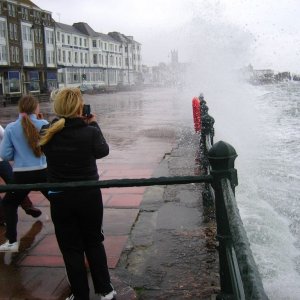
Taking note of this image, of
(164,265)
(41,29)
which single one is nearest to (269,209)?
(164,265)

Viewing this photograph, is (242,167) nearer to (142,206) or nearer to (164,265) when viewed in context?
(142,206)

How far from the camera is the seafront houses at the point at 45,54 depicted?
5334 centimetres

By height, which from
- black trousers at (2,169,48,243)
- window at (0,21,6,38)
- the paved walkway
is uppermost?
window at (0,21,6,38)

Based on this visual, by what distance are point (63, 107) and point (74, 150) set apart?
0.96 ft

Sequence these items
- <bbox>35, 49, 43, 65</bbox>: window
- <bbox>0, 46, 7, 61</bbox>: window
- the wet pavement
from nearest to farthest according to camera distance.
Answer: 1. the wet pavement
2. <bbox>0, 46, 7, 61</bbox>: window
3. <bbox>35, 49, 43, 65</bbox>: window

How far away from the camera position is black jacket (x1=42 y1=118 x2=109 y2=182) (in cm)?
281

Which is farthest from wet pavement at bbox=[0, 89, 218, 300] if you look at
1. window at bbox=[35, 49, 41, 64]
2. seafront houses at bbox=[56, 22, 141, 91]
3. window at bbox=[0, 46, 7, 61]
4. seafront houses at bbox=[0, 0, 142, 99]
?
seafront houses at bbox=[56, 22, 141, 91]

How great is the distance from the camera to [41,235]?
451cm

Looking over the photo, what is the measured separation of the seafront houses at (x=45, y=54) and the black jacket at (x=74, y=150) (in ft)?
119

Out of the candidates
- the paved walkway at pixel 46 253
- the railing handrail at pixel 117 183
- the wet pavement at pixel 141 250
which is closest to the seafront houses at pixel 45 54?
the paved walkway at pixel 46 253

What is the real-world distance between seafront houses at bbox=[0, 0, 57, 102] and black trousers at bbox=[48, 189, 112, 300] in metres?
49.2

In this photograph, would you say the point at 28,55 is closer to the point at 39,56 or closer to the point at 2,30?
the point at 39,56

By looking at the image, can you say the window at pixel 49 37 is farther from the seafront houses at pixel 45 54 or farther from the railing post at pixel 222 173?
the railing post at pixel 222 173

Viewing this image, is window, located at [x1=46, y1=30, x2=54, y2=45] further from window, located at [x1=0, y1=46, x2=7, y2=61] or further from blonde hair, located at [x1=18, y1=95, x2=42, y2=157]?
blonde hair, located at [x1=18, y1=95, x2=42, y2=157]
